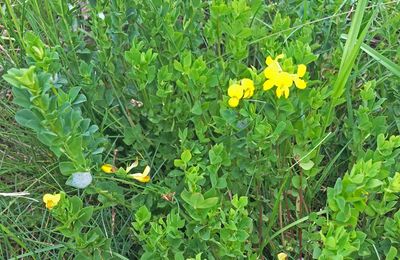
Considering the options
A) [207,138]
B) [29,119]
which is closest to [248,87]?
[207,138]

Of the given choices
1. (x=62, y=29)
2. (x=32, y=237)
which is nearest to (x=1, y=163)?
(x=32, y=237)

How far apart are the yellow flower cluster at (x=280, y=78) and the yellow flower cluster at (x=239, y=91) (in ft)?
0.17

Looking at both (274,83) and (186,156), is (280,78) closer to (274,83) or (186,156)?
(274,83)

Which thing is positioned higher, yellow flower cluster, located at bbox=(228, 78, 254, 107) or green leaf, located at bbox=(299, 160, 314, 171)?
yellow flower cluster, located at bbox=(228, 78, 254, 107)

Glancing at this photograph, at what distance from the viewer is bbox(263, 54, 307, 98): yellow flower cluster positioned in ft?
4.10

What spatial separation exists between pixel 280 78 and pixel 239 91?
10 centimetres

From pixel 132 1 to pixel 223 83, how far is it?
369 millimetres

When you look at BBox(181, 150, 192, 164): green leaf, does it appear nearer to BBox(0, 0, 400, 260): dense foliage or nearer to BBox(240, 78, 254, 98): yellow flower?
BBox(0, 0, 400, 260): dense foliage

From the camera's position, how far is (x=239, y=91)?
4.27 feet

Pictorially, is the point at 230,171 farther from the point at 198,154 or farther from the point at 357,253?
the point at 357,253

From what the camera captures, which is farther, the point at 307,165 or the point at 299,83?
the point at 307,165

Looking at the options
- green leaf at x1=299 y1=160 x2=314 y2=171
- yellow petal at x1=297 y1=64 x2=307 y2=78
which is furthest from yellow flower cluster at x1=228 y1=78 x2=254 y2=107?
green leaf at x1=299 y1=160 x2=314 y2=171

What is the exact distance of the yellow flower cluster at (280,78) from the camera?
125cm

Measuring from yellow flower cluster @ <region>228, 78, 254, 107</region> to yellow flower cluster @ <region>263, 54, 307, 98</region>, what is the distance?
5 centimetres
